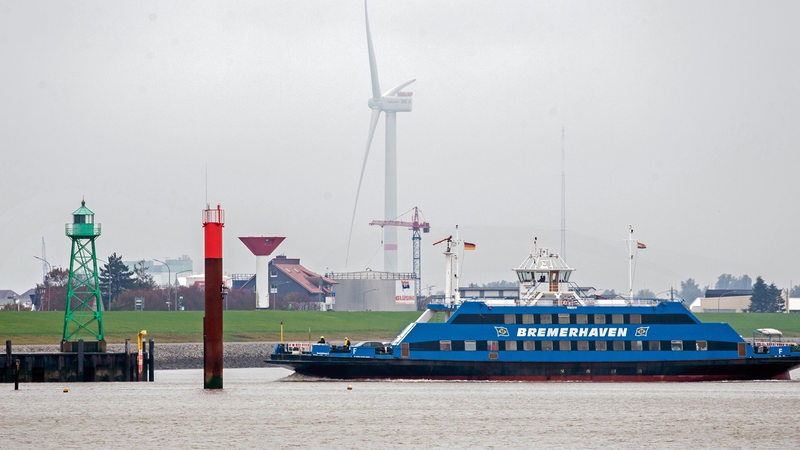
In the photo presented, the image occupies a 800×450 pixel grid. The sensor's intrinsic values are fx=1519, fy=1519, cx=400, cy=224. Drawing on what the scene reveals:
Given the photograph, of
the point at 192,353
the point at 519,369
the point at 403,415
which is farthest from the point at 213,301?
the point at 192,353

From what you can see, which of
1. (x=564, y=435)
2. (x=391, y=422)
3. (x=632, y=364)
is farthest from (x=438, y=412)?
(x=632, y=364)

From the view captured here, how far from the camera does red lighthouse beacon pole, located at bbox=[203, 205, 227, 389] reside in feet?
215

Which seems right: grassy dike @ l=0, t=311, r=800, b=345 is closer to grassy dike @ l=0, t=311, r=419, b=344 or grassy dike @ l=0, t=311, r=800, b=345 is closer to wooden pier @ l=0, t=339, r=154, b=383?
grassy dike @ l=0, t=311, r=419, b=344

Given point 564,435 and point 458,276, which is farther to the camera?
point 458,276

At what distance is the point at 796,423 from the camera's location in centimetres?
5919

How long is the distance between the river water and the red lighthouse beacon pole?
156cm

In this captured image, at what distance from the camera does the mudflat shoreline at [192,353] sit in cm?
10829

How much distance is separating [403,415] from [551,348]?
20711 mm

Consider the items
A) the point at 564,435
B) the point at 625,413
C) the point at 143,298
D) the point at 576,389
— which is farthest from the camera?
the point at 143,298

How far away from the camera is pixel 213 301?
65.6m

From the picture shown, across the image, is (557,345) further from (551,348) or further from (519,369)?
(519,369)

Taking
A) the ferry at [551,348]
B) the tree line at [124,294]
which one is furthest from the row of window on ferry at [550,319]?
the tree line at [124,294]

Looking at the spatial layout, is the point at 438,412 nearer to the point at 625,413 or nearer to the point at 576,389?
the point at 625,413

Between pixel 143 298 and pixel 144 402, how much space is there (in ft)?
327
